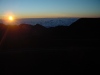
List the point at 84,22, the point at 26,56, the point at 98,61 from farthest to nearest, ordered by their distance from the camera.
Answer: the point at 84,22 → the point at 26,56 → the point at 98,61

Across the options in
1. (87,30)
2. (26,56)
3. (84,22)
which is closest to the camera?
(26,56)

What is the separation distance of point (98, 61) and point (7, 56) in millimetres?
6489

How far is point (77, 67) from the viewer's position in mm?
12477

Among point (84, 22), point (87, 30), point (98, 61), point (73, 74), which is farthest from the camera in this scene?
point (84, 22)

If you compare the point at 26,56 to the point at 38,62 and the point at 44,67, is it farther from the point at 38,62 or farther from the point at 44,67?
the point at 44,67

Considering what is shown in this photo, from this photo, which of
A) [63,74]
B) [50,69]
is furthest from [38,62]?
[63,74]

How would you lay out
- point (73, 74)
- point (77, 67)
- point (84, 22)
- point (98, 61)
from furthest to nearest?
1. point (84, 22)
2. point (98, 61)
3. point (77, 67)
4. point (73, 74)

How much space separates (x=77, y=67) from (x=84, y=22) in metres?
32.6

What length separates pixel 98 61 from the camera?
1340cm

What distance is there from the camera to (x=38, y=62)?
1348 cm

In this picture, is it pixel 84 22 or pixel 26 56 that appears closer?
pixel 26 56

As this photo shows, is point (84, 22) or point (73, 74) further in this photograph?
point (84, 22)

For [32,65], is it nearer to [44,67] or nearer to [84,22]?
[44,67]

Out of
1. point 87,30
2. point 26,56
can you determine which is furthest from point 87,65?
point 87,30
